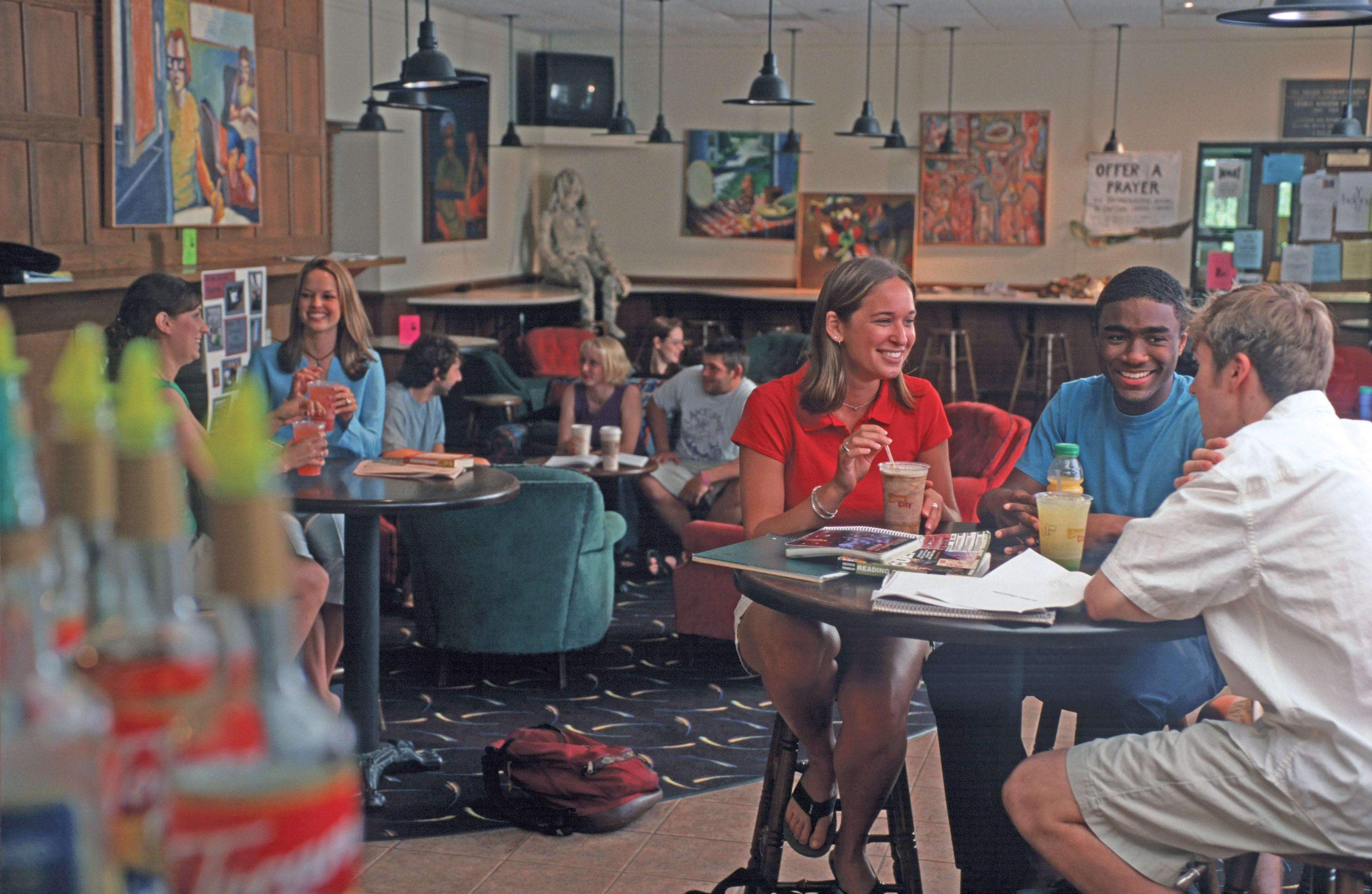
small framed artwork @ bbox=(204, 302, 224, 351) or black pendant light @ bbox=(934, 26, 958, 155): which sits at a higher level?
black pendant light @ bbox=(934, 26, 958, 155)

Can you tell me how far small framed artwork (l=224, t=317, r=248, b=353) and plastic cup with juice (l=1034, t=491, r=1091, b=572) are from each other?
3.94 m

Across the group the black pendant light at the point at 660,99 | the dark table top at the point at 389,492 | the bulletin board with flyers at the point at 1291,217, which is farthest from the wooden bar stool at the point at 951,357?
the dark table top at the point at 389,492

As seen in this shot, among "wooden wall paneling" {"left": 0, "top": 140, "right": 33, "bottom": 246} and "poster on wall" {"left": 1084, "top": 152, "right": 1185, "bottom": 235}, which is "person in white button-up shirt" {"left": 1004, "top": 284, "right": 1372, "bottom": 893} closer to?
"wooden wall paneling" {"left": 0, "top": 140, "right": 33, "bottom": 246}

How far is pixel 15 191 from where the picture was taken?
175 inches

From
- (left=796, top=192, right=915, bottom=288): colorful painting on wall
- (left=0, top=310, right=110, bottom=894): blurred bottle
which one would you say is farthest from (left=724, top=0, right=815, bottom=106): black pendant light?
(left=0, top=310, right=110, bottom=894): blurred bottle

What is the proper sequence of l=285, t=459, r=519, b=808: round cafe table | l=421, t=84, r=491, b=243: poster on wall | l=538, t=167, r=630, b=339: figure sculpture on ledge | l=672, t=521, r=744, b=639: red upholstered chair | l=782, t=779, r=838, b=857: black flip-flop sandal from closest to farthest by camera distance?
l=782, t=779, r=838, b=857: black flip-flop sandal, l=285, t=459, r=519, b=808: round cafe table, l=672, t=521, r=744, b=639: red upholstered chair, l=421, t=84, r=491, b=243: poster on wall, l=538, t=167, r=630, b=339: figure sculpture on ledge

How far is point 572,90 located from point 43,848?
11.7 meters

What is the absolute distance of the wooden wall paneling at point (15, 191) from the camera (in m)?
4.40

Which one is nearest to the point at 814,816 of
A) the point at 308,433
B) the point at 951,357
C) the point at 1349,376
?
the point at 308,433

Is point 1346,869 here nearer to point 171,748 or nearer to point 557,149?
point 171,748

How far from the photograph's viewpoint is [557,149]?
12.4 metres

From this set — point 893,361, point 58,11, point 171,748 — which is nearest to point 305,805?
point 171,748

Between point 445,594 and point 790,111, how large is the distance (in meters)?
8.78

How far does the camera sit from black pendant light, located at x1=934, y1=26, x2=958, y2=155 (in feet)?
37.3
